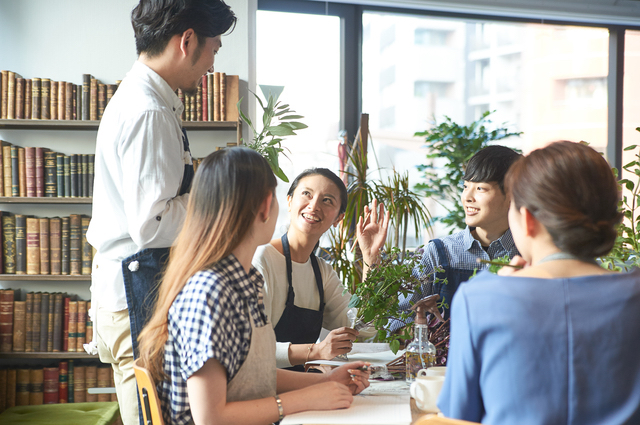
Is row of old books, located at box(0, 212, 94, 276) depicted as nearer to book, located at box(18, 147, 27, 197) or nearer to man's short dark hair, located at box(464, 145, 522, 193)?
book, located at box(18, 147, 27, 197)

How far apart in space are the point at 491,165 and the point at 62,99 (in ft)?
9.12

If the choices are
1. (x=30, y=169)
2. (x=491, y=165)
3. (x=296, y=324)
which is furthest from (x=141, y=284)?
(x=30, y=169)

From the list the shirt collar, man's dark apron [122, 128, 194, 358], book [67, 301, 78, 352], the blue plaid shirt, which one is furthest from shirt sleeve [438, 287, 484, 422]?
book [67, 301, 78, 352]

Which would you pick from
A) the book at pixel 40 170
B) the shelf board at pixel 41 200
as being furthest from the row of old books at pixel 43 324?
the book at pixel 40 170

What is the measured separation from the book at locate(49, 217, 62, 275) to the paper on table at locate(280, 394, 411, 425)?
288 centimetres

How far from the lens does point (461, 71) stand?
4.58 metres

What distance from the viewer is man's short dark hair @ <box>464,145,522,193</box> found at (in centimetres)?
217

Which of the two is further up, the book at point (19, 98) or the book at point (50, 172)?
the book at point (19, 98)

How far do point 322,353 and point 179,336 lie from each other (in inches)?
21.4

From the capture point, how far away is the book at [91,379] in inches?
138

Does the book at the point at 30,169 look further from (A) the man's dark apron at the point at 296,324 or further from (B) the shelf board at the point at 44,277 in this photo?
(A) the man's dark apron at the point at 296,324

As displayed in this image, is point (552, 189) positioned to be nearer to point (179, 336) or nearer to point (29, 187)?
point (179, 336)

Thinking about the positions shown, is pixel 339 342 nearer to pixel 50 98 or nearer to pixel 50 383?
pixel 50 383

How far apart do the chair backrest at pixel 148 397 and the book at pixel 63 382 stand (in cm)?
283
